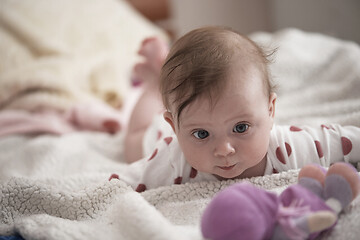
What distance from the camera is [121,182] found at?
88cm

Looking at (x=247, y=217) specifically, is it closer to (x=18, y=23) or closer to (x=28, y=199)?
(x=28, y=199)

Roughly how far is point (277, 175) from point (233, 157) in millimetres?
134

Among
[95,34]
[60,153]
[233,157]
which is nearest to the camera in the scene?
[233,157]

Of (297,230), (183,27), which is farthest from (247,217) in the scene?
(183,27)

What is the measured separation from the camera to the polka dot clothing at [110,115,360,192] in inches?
34.6

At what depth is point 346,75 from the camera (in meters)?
1.35

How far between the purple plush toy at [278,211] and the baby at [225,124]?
153mm

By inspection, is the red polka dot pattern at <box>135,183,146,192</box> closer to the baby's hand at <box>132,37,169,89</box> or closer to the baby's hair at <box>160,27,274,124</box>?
the baby's hair at <box>160,27,274,124</box>

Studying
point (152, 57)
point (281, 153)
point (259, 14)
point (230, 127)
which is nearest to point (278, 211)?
point (230, 127)

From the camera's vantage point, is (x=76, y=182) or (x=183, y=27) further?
(x=183, y=27)

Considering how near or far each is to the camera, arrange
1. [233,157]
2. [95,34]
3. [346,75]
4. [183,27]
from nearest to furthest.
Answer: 1. [233,157]
2. [346,75]
3. [95,34]
4. [183,27]

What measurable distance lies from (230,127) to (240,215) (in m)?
0.22

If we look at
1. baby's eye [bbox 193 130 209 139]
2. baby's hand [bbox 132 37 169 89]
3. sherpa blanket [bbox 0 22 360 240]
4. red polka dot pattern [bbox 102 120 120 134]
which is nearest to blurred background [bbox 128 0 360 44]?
sherpa blanket [bbox 0 22 360 240]

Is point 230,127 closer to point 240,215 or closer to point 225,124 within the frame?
point 225,124
